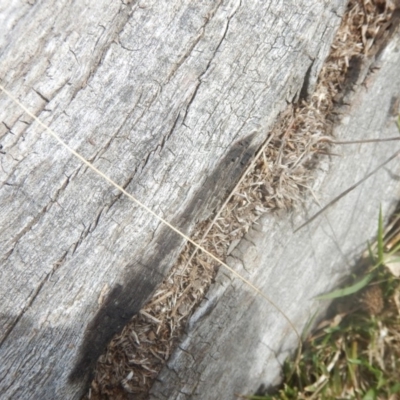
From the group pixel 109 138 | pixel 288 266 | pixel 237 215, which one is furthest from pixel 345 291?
pixel 109 138

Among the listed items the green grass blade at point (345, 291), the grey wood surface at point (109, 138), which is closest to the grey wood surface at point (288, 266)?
the green grass blade at point (345, 291)

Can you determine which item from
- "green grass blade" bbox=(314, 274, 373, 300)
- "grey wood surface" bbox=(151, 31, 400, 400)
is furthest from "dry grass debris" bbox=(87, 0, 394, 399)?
"green grass blade" bbox=(314, 274, 373, 300)

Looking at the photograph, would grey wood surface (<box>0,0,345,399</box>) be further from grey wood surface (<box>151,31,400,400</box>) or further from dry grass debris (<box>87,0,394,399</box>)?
grey wood surface (<box>151,31,400,400</box>)

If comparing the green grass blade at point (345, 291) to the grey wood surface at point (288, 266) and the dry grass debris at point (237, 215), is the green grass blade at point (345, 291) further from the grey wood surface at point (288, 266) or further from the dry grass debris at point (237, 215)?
the dry grass debris at point (237, 215)

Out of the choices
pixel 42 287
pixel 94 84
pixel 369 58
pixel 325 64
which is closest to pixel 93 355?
pixel 42 287

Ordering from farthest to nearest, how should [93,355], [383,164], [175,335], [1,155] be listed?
[383,164] → [175,335] → [93,355] → [1,155]

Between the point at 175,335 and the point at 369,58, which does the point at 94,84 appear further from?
the point at 369,58

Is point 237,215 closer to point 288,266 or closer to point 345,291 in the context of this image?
point 288,266
